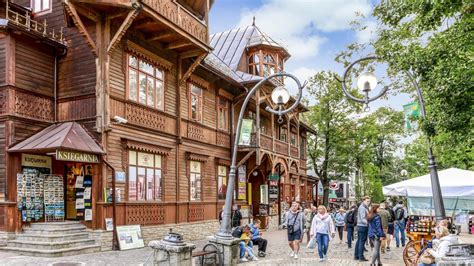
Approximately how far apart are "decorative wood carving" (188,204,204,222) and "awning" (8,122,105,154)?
6.20m

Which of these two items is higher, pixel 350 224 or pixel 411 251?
pixel 350 224

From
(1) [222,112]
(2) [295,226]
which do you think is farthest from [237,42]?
(2) [295,226]

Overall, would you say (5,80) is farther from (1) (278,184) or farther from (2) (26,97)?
(1) (278,184)

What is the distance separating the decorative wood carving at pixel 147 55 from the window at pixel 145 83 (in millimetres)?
185

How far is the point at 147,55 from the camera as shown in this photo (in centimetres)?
1788

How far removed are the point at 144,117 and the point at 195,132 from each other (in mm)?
3921

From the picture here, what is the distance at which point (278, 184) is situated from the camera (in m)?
30.0

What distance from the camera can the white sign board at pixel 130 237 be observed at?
15.6 metres

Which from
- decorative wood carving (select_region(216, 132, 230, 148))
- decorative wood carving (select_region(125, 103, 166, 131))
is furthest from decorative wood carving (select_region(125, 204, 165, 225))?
decorative wood carving (select_region(216, 132, 230, 148))

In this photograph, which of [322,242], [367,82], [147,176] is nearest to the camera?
[367,82]

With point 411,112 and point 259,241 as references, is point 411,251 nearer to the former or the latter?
point 259,241

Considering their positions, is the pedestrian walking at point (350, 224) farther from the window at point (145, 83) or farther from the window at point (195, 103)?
the window at point (145, 83)

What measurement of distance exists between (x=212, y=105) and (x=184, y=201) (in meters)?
5.47

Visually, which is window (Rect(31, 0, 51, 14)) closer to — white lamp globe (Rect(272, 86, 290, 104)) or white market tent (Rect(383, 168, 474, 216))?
white lamp globe (Rect(272, 86, 290, 104))
